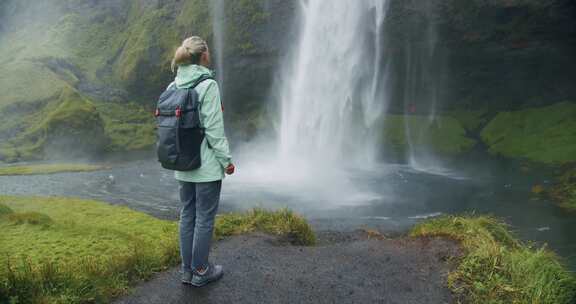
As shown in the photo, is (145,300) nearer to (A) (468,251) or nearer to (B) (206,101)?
(B) (206,101)

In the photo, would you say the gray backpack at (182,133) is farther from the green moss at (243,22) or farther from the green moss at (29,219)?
the green moss at (243,22)

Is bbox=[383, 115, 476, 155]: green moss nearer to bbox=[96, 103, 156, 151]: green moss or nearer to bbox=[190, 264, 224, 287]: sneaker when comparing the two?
bbox=[96, 103, 156, 151]: green moss

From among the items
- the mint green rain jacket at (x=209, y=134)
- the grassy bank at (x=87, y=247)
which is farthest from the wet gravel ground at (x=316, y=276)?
the mint green rain jacket at (x=209, y=134)

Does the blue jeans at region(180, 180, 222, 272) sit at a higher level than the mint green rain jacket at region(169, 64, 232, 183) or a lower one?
lower

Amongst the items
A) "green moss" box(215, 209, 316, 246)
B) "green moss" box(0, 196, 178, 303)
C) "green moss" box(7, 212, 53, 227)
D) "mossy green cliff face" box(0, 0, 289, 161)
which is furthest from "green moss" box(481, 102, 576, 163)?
"green moss" box(7, 212, 53, 227)

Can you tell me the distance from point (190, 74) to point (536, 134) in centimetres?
5645

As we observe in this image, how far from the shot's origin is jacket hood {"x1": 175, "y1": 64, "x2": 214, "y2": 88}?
5781 millimetres

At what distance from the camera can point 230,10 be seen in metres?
60.0

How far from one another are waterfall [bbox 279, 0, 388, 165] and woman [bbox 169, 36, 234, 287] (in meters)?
40.4

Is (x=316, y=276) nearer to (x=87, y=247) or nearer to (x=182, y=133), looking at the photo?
(x=182, y=133)

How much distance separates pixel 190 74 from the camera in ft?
19.1

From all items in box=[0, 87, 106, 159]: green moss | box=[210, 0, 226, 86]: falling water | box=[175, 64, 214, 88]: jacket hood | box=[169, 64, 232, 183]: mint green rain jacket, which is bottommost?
box=[0, 87, 106, 159]: green moss

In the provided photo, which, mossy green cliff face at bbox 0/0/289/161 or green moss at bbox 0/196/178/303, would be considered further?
mossy green cliff face at bbox 0/0/289/161

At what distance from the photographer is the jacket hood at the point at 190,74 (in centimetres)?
578
